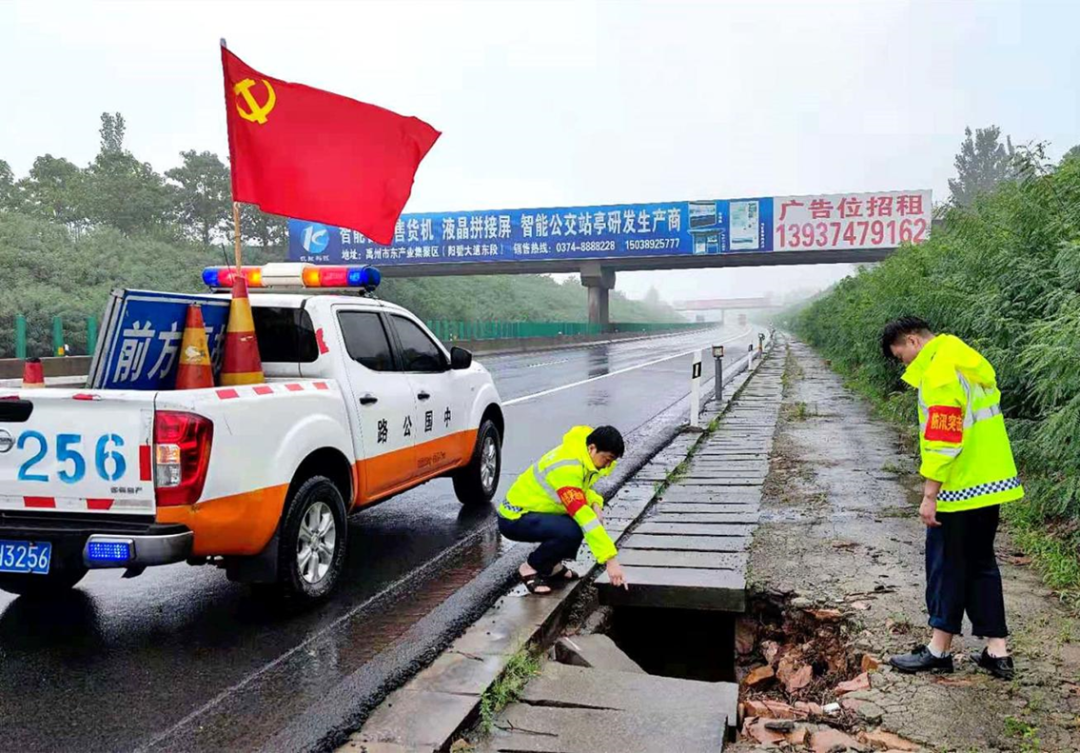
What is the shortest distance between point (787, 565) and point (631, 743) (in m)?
2.58

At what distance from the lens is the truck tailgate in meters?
4.02

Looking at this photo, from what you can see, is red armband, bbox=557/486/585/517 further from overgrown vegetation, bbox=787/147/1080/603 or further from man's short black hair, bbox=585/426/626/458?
overgrown vegetation, bbox=787/147/1080/603

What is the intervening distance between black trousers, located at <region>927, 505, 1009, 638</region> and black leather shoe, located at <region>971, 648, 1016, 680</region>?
10 cm

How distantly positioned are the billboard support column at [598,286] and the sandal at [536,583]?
44.3 m

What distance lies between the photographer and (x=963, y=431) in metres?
3.85

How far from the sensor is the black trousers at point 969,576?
154 inches

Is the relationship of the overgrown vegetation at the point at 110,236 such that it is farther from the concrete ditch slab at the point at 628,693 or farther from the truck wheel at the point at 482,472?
the concrete ditch slab at the point at 628,693


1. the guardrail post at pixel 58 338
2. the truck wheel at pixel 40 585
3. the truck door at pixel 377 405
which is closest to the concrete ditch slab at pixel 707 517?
the truck door at pixel 377 405

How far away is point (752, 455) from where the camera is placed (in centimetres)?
1011

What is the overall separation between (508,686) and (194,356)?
2554 mm

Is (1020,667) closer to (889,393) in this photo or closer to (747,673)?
(747,673)

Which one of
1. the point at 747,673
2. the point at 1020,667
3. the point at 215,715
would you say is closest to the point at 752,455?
the point at 747,673

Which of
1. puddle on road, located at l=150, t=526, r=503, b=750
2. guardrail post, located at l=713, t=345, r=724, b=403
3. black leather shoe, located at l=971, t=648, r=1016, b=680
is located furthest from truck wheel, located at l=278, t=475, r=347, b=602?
guardrail post, located at l=713, t=345, r=724, b=403

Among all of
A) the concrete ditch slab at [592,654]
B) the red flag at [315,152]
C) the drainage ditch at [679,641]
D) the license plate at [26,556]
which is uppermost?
the red flag at [315,152]
